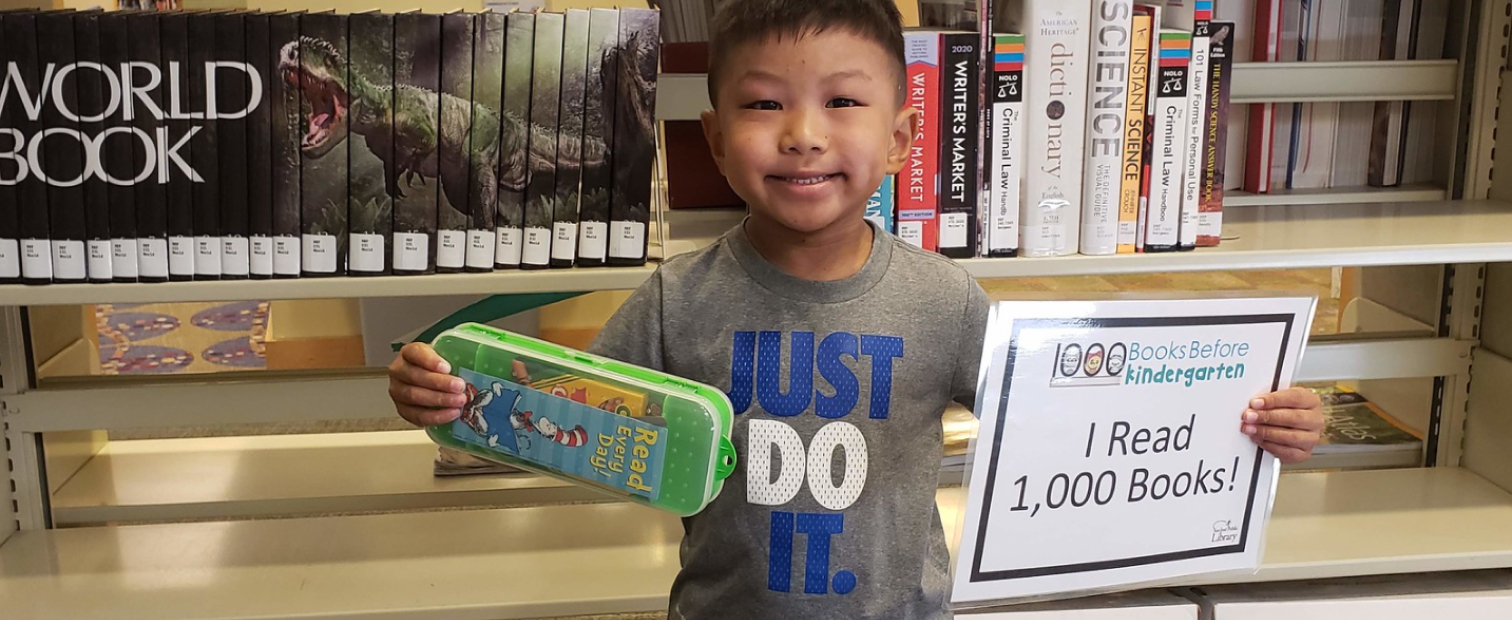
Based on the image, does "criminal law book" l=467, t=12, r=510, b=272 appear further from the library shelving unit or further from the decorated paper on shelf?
the decorated paper on shelf

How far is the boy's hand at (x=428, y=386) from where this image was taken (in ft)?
3.09

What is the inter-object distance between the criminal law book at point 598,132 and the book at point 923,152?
1.09ft

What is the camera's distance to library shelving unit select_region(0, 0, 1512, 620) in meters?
1.43

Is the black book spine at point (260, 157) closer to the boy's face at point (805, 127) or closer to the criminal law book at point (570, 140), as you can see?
the criminal law book at point (570, 140)

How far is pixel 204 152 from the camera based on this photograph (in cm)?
132

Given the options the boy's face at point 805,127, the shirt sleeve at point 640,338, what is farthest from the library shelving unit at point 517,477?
the boy's face at point 805,127

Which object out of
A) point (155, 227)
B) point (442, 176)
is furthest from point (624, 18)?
point (155, 227)

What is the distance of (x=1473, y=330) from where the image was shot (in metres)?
1.83

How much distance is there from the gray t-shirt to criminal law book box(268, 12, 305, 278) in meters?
0.51

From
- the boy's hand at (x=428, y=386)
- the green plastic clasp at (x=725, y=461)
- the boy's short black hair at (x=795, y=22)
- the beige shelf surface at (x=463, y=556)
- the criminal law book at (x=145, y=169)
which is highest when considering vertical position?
the boy's short black hair at (x=795, y=22)

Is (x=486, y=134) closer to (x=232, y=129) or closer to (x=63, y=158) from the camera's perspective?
(x=232, y=129)

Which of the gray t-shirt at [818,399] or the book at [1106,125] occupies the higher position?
the book at [1106,125]

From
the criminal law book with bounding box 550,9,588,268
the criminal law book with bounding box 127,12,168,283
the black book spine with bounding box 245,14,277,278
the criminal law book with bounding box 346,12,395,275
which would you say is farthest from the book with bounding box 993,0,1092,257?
the criminal law book with bounding box 127,12,168,283

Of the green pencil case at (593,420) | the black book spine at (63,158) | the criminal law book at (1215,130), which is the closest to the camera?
the green pencil case at (593,420)
